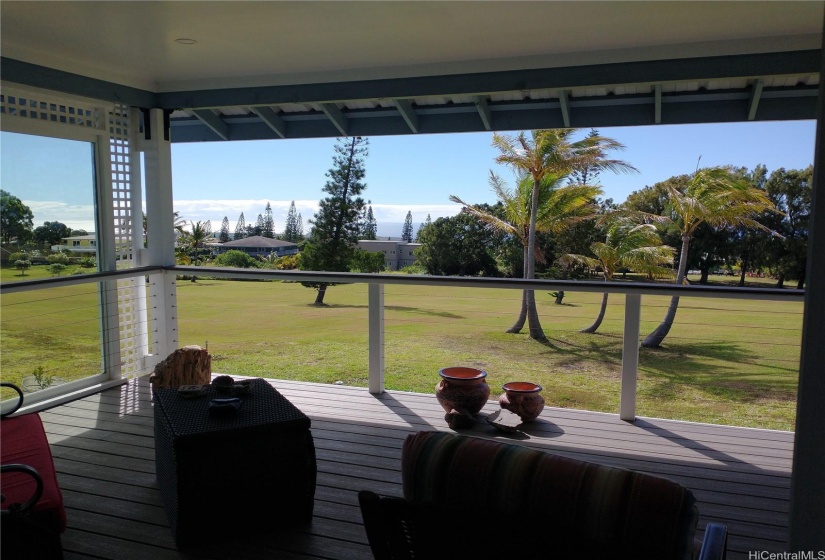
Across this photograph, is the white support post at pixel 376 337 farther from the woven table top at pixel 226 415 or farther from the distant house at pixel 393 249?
the distant house at pixel 393 249

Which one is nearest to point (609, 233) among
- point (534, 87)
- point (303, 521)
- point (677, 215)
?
point (677, 215)

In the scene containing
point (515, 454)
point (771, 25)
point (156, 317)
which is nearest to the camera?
Result: point (515, 454)

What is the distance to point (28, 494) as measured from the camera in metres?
2.15

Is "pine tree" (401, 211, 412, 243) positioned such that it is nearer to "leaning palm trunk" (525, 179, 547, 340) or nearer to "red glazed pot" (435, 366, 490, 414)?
"leaning palm trunk" (525, 179, 547, 340)

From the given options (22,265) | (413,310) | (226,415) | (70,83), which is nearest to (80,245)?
(22,265)

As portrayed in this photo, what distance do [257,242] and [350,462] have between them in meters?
22.3

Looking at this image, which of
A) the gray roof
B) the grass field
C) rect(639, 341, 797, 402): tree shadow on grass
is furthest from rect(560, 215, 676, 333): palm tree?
the gray roof

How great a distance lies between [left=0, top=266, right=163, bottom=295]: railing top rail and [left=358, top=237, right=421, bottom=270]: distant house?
708 inches

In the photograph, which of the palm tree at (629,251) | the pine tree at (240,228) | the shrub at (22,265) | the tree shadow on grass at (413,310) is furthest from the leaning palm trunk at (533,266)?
the shrub at (22,265)

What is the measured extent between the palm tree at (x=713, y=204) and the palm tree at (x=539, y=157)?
305 centimetres

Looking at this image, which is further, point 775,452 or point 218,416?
point 775,452

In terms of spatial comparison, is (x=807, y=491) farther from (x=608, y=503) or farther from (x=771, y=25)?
(x=771, y=25)

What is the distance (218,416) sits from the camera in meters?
2.54

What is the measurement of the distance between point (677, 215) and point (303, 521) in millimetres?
20740
